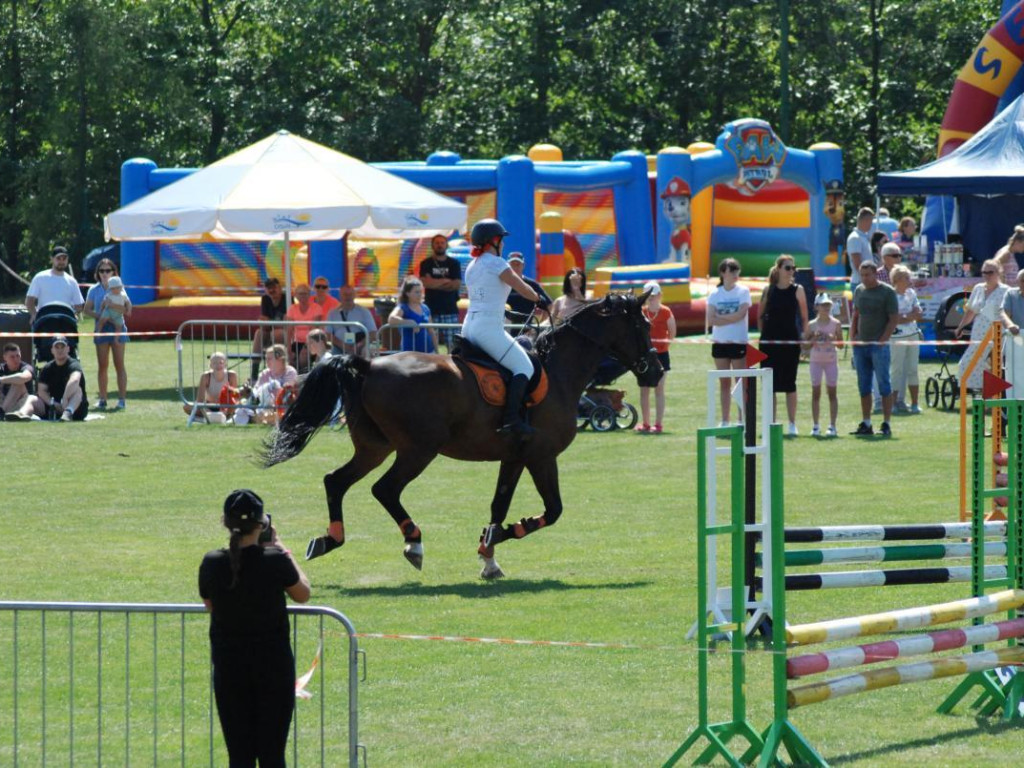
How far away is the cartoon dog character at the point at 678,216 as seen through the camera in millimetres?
33812

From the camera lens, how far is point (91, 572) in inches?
462

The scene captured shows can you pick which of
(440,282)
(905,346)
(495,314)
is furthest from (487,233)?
(440,282)

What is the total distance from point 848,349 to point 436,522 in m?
15.9

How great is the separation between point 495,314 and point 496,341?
177 mm

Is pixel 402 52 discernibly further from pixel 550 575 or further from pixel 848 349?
pixel 550 575

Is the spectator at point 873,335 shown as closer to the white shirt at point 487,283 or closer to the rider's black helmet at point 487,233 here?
the white shirt at point 487,283

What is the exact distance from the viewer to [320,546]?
11.6m

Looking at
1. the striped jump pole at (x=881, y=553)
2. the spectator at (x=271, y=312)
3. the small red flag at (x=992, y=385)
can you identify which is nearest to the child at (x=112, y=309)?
the spectator at (x=271, y=312)

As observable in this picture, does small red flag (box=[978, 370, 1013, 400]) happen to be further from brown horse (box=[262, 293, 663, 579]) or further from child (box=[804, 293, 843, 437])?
child (box=[804, 293, 843, 437])

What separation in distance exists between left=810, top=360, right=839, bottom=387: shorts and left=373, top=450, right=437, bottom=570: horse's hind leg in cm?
861

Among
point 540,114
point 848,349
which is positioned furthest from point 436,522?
point 540,114

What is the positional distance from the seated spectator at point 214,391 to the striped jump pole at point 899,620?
44.1ft

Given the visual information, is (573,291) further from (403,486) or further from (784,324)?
(403,486)

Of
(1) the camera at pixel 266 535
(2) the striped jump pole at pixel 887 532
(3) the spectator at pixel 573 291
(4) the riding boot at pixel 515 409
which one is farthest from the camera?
(3) the spectator at pixel 573 291
